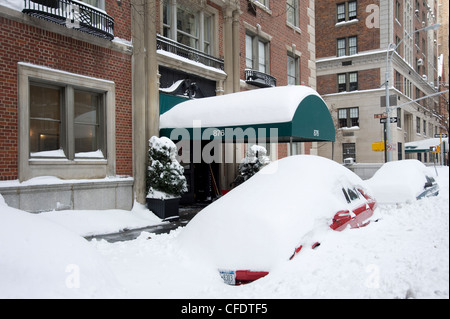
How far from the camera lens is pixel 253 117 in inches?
421

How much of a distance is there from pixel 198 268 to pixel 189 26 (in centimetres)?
1145

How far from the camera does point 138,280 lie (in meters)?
4.46

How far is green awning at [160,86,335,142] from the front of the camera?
10.3m

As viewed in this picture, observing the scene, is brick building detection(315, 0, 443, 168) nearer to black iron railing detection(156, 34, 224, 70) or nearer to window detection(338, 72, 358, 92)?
window detection(338, 72, 358, 92)

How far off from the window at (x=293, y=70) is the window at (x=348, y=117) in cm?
1765

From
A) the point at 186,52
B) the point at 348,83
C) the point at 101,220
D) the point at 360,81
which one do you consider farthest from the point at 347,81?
the point at 101,220

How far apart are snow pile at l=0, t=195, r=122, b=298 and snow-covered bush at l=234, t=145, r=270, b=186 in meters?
11.1

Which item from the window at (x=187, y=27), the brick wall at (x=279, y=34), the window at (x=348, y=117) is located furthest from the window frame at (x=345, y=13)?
the window at (x=187, y=27)

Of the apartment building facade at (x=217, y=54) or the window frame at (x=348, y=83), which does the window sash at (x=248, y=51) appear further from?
the window frame at (x=348, y=83)

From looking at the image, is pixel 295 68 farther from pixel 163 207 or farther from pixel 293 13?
pixel 163 207

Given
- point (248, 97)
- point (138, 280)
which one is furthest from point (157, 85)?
point (138, 280)

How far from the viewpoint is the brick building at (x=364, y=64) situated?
3378cm

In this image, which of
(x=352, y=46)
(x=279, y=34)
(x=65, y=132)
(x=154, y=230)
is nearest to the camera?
(x=154, y=230)
